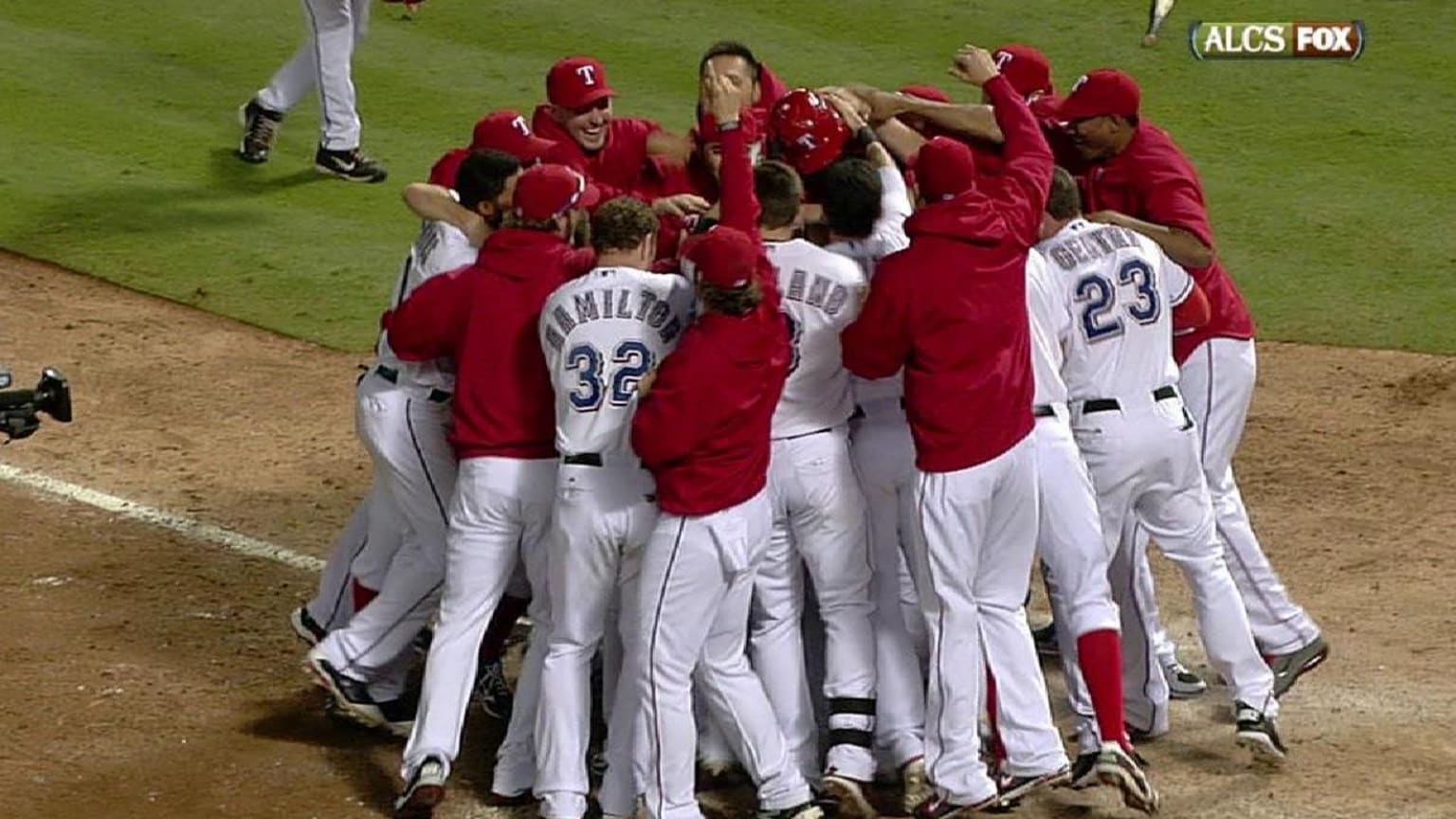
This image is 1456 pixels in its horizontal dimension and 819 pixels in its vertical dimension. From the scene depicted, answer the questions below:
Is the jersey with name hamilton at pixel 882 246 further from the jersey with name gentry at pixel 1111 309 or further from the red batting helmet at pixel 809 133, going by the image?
the jersey with name gentry at pixel 1111 309

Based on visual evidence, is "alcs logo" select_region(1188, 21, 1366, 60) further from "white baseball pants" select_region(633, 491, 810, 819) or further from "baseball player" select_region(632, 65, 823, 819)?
"white baseball pants" select_region(633, 491, 810, 819)

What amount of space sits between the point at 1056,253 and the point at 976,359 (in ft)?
2.06

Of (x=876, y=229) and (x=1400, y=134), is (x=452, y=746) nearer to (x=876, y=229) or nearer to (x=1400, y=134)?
(x=876, y=229)

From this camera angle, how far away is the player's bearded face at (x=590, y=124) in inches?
310

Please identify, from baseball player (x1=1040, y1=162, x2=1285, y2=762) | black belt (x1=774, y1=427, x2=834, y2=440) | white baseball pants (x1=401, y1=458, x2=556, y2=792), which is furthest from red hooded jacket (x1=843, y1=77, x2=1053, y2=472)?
white baseball pants (x1=401, y1=458, x2=556, y2=792)

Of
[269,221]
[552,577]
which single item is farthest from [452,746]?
[269,221]

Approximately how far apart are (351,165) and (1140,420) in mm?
6498

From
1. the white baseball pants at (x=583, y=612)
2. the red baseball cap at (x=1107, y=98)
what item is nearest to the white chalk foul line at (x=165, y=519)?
the white baseball pants at (x=583, y=612)

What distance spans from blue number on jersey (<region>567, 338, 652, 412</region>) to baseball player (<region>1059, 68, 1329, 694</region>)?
159 cm

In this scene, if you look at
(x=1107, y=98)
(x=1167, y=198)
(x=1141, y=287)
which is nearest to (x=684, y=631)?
(x=1141, y=287)

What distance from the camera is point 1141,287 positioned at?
22.8 feet

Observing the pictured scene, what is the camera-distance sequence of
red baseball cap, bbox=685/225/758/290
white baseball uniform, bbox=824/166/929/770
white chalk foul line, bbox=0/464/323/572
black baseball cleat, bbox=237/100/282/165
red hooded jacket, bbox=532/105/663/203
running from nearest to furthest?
red baseball cap, bbox=685/225/758/290 → white baseball uniform, bbox=824/166/929/770 → red hooded jacket, bbox=532/105/663/203 → white chalk foul line, bbox=0/464/323/572 → black baseball cleat, bbox=237/100/282/165

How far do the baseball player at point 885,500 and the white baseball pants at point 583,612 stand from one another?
74 cm

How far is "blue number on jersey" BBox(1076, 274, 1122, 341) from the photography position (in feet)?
22.8
